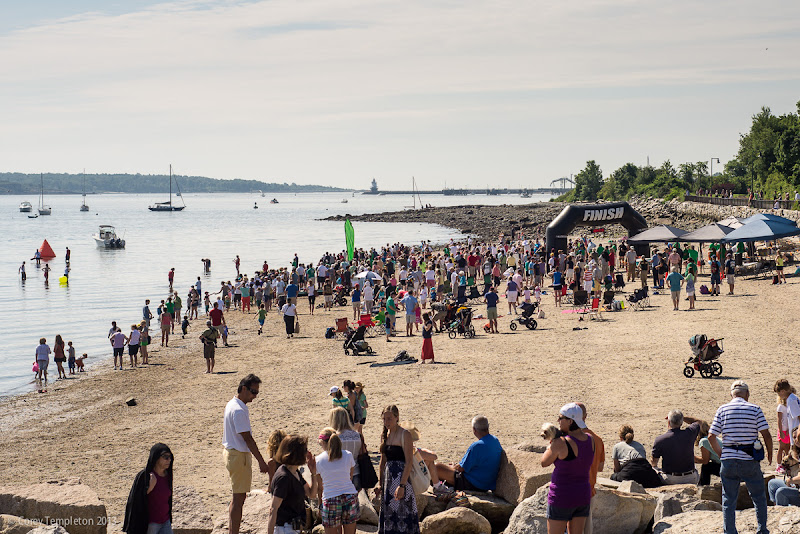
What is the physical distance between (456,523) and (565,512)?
133cm

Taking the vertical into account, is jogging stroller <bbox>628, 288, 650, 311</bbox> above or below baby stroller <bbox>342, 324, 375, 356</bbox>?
above

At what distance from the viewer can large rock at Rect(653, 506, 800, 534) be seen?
6070 millimetres

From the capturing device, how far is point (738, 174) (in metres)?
107

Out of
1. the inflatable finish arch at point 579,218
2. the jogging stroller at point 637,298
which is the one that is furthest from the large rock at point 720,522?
the inflatable finish arch at point 579,218

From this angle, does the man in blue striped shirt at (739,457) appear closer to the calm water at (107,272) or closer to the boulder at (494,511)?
the boulder at (494,511)

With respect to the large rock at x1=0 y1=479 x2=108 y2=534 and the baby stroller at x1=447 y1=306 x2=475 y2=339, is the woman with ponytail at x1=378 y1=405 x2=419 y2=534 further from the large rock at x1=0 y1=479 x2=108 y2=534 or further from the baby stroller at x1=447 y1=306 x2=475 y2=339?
the baby stroller at x1=447 y1=306 x2=475 y2=339

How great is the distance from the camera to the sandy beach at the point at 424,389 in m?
12.2

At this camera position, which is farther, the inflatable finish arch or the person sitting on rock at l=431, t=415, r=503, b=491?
the inflatable finish arch

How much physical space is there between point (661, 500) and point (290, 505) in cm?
349

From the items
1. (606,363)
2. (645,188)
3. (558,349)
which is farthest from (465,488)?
(645,188)

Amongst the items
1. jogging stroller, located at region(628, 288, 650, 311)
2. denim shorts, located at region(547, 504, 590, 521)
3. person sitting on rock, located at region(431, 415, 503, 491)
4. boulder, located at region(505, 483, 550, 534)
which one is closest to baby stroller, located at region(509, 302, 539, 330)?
jogging stroller, located at region(628, 288, 650, 311)

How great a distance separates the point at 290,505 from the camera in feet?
20.3

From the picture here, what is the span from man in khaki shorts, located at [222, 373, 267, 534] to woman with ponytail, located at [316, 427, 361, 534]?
3.14ft

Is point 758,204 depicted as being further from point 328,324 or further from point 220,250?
point 220,250
